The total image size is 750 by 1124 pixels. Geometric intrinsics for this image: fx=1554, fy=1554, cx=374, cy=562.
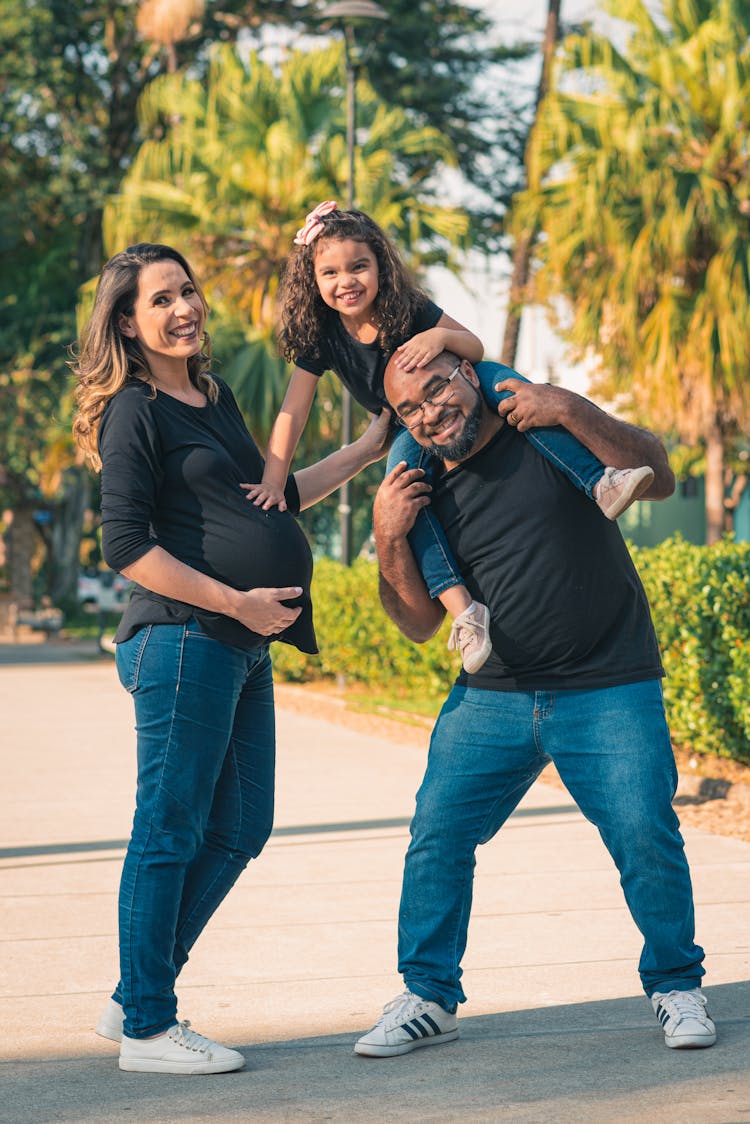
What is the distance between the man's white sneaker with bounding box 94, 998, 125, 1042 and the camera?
13.0 feet

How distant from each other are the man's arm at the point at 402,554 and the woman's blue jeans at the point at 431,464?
0.13 feet

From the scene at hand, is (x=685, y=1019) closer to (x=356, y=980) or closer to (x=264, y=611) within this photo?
(x=356, y=980)

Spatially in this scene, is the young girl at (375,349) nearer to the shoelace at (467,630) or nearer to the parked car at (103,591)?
the shoelace at (467,630)

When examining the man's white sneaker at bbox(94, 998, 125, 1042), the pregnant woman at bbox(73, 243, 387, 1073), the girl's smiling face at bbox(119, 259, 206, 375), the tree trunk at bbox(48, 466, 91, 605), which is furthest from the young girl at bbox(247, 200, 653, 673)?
the tree trunk at bbox(48, 466, 91, 605)

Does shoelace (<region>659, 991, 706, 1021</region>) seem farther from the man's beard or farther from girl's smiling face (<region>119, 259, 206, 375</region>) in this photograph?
girl's smiling face (<region>119, 259, 206, 375</region>)

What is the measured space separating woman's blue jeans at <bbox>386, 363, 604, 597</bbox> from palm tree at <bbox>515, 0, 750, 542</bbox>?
44.9 feet

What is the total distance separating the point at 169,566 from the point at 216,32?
27.3 meters

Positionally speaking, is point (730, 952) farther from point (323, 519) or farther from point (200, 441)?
point (323, 519)

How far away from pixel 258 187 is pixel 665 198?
5.35m

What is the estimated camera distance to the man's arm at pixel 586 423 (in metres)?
3.74

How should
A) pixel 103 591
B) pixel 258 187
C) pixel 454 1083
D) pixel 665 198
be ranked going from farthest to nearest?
pixel 103 591
pixel 258 187
pixel 665 198
pixel 454 1083

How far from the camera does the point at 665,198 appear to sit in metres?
17.0

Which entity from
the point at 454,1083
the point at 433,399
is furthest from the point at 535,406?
the point at 454,1083

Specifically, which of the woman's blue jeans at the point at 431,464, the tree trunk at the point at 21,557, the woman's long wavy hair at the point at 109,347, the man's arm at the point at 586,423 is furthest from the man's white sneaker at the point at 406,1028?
the tree trunk at the point at 21,557
